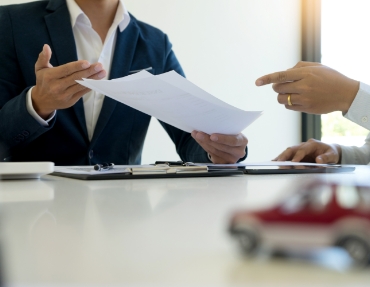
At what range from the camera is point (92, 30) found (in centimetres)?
137

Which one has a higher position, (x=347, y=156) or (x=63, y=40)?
(x=63, y=40)

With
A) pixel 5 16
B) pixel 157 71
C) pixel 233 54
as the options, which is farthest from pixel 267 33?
pixel 5 16

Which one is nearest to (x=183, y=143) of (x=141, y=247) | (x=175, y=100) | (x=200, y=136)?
(x=200, y=136)

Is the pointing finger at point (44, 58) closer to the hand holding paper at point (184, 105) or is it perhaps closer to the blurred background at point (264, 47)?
the hand holding paper at point (184, 105)

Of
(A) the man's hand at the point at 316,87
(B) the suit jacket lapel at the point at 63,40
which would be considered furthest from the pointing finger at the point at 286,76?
(B) the suit jacket lapel at the point at 63,40

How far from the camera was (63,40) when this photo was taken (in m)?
1.31

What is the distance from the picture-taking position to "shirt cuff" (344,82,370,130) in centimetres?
101

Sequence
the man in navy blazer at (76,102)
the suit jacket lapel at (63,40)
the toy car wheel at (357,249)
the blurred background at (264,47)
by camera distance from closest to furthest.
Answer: the toy car wheel at (357,249) → the man in navy blazer at (76,102) → the suit jacket lapel at (63,40) → the blurred background at (264,47)

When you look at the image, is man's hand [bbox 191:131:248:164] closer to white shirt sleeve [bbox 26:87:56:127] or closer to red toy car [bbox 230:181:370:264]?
white shirt sleeve [bbox 26:87:56:127]

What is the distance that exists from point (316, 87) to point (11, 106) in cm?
70

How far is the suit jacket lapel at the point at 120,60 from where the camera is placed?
50.1 inches

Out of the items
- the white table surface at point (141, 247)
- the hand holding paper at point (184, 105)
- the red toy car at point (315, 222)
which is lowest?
the white table surface at point (141, 247)

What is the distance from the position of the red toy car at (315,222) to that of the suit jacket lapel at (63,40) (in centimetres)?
116

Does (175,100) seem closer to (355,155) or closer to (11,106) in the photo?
(11,106)
